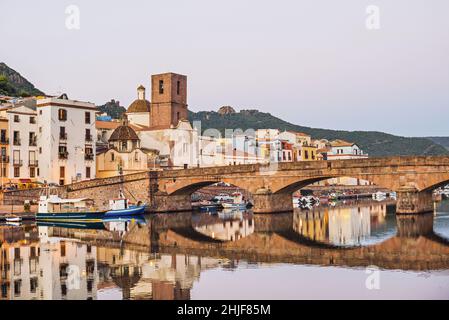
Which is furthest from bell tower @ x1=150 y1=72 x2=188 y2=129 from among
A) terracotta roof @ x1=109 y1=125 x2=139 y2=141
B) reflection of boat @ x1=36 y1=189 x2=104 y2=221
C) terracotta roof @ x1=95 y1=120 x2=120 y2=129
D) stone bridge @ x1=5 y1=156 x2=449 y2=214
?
reflection of boat @ x1=36 y1=189 x2=104 y2=221

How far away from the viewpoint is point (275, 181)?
55.3 meters

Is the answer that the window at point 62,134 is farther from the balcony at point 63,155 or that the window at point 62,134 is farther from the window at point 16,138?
the window at point 16,138

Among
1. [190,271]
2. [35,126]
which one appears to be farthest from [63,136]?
[190,271]

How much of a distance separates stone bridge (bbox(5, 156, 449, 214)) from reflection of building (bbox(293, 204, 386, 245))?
325 cm

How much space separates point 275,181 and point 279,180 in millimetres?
420

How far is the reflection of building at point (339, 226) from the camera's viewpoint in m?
39.3

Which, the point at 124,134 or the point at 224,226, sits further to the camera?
the point at 124,134

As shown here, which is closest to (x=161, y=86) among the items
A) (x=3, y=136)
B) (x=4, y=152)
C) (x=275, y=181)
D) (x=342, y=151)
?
(x=3, y=136)

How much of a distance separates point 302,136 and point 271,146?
1496 centimetres

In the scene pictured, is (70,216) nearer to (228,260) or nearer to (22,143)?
(22,143)

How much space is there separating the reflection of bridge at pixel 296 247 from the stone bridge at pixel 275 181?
11.3 ft

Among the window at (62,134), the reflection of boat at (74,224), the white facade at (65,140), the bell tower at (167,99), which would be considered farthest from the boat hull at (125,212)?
the bell tower at (167,99)

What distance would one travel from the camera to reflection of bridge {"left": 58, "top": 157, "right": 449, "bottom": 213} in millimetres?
48812
